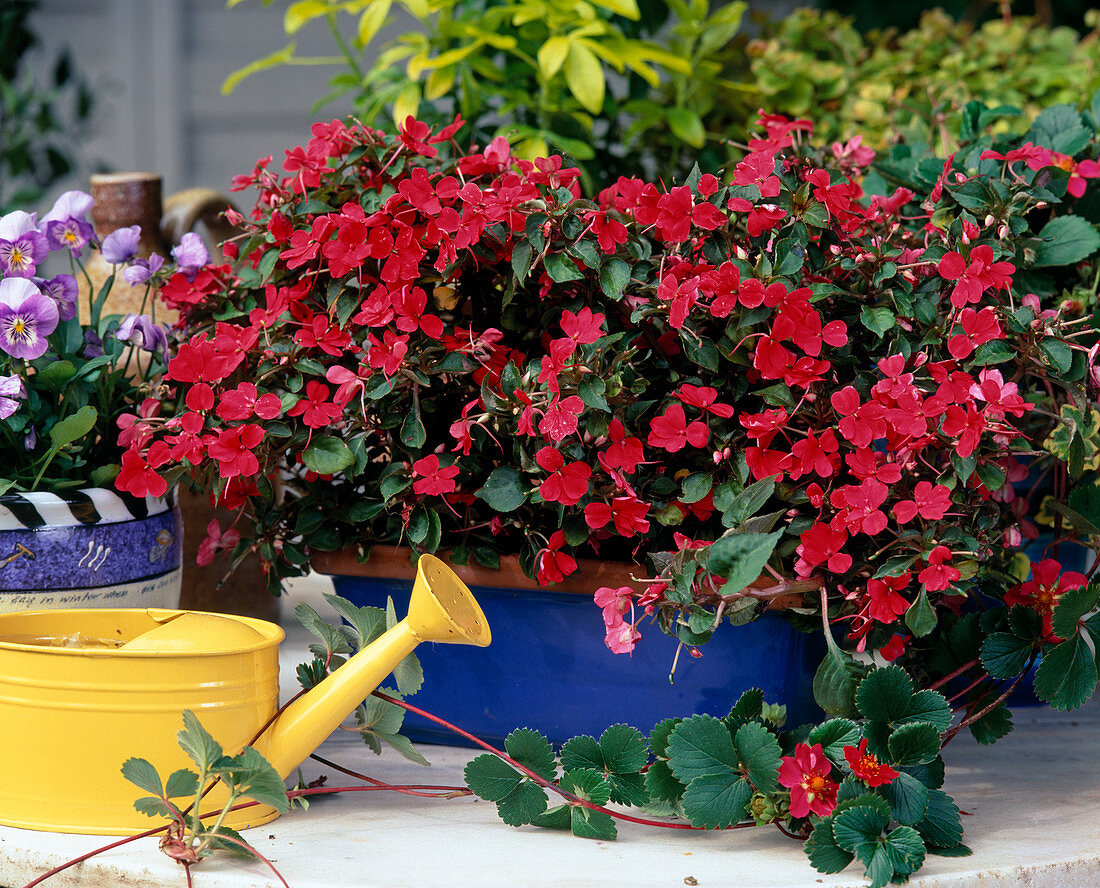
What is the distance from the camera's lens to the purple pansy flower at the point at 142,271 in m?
0.82

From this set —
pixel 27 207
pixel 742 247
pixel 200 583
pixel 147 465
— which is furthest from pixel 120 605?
pixel 27 207

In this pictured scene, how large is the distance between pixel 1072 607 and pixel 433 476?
43 cm

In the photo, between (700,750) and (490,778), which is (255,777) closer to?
(490,778)

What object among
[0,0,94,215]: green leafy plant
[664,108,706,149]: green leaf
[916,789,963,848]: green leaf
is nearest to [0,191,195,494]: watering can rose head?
[916,789,963,848]: green leaf

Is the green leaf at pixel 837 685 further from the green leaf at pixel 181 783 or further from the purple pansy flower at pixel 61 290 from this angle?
the purple pansy flower at pixel 61 290

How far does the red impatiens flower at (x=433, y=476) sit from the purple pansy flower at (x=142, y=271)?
31 centimetres

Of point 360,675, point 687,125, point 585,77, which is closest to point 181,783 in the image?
point 360,675

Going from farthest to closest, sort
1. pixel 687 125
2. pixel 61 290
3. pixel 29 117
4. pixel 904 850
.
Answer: pixel 29 117 → pixel 687 125 → pixel 61 290 → pixel 904 850

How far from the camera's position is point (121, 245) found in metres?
0.86

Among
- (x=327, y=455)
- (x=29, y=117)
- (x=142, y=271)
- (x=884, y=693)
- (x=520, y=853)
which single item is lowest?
(x=520, y=853)

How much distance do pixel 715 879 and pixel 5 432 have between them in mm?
586

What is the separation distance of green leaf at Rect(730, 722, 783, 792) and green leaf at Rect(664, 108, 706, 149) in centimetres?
83

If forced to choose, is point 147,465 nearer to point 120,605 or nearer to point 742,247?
point 120,605

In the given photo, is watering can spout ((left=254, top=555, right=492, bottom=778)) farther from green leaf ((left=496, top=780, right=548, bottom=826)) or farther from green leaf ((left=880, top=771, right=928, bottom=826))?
Result: green leaf ((left=880, top=771, right=928, bottom=826))
